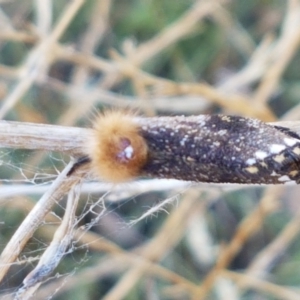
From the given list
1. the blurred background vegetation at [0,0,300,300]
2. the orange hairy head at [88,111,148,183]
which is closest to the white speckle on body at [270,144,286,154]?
the orange hairy head at [88,111,148,183]

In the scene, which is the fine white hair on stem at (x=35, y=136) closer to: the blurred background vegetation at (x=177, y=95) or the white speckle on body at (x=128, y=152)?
the white speckle on body at (x=128, y=152)

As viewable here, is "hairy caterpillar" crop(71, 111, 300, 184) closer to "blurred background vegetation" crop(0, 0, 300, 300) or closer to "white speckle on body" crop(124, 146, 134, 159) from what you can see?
"white speckle on body" crop(124, 146, 134, 159)

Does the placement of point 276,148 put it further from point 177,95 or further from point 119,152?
point 177,95

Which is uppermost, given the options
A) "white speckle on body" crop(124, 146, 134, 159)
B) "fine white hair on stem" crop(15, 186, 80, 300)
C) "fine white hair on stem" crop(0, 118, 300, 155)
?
"fine white hair on stem" crop(0, 118, 300, 155)

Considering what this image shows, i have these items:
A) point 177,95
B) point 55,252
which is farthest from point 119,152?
point 177,95

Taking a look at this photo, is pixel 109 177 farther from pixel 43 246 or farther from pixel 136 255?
pixel 136 255
